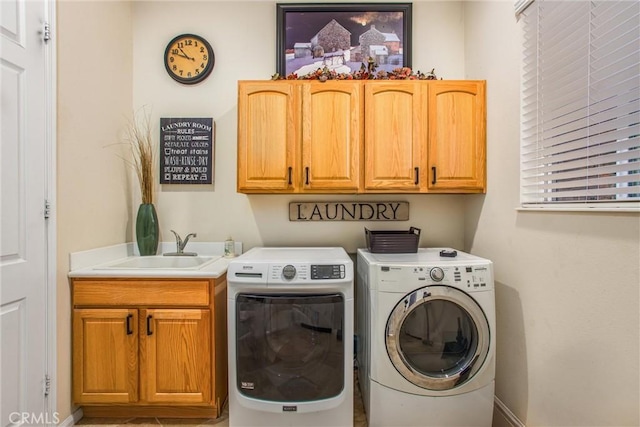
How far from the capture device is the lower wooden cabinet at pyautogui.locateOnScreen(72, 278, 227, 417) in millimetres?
1727

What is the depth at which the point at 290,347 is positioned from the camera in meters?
1.63

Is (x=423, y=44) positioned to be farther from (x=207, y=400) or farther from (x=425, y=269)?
(x=207, y=400)

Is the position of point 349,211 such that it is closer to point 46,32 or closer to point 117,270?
point 117,270

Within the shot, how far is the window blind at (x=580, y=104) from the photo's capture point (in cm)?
109

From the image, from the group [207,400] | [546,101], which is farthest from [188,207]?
[546,101]

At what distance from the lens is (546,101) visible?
1.48 m

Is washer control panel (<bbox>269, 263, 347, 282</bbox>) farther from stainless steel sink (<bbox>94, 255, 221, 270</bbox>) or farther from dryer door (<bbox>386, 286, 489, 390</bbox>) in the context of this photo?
stainless steel sink (<bbox>94, 255, 221, 270</bbox>)

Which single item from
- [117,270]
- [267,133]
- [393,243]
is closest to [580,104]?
[393,243]

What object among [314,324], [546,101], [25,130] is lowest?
[314,324]

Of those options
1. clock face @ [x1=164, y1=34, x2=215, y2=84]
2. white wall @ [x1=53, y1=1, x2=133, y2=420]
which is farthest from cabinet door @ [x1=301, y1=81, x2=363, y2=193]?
white wall @ [x1=53, y1=1, x2=133, y2=420]

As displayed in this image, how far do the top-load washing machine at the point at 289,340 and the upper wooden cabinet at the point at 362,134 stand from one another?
2.18ft

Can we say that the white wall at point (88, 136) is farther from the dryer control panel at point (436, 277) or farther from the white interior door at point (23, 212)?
the dryer control panel at point (436, 277)

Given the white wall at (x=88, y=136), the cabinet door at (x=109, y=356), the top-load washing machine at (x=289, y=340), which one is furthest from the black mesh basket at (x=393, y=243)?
the white wall at (x=88, y=136)

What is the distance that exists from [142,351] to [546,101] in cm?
259
